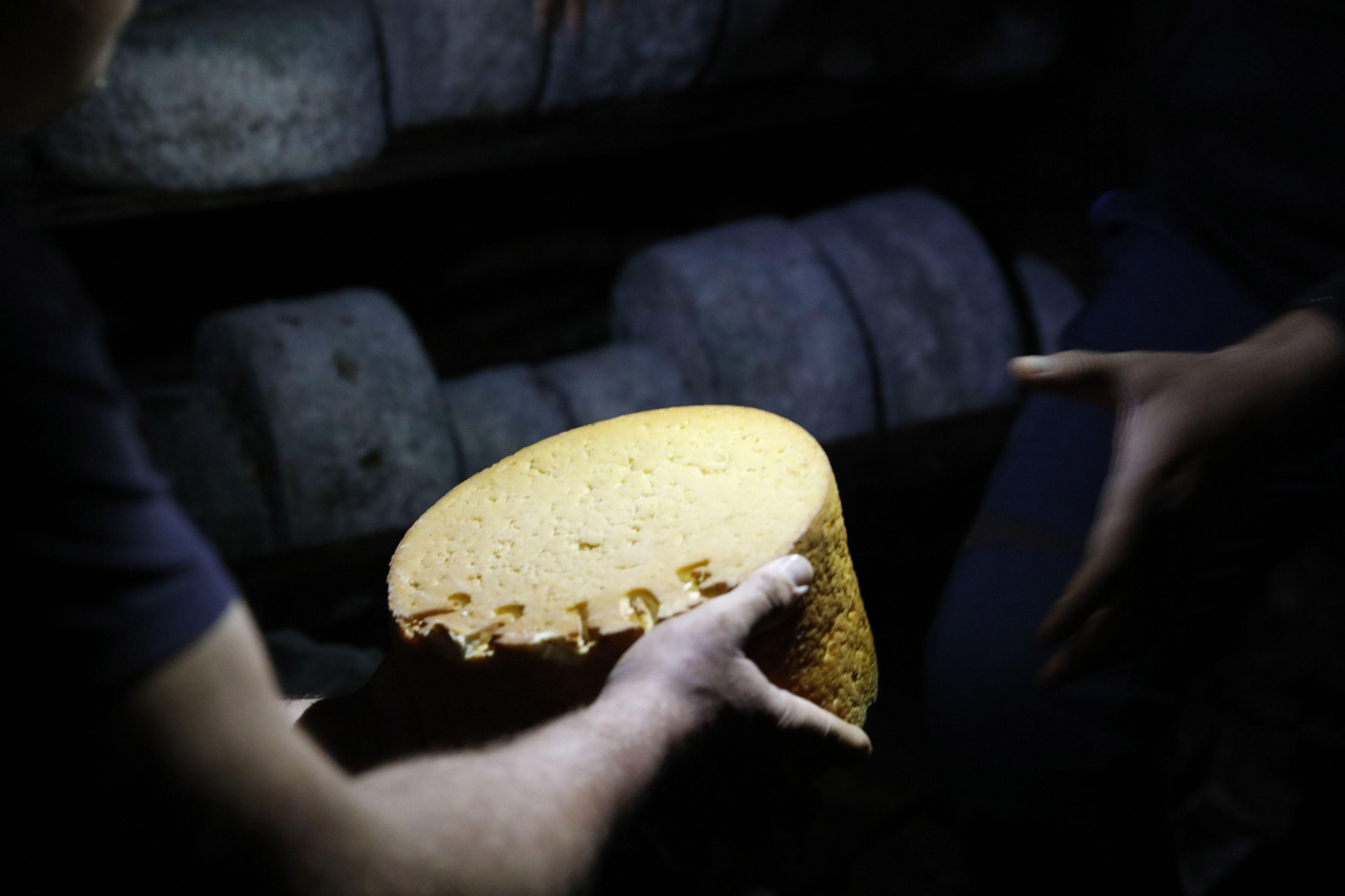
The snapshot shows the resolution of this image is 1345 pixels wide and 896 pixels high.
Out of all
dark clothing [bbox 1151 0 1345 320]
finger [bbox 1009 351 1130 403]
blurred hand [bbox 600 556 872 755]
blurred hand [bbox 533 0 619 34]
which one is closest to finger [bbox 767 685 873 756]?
blurred hand [bbox 600 556 872 755]

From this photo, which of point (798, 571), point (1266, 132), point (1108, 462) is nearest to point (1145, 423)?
point (798, 571)

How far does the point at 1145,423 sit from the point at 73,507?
0.64 metres

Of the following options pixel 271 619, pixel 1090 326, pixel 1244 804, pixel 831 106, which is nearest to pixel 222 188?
pixel 271 619

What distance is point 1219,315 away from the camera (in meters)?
1.06

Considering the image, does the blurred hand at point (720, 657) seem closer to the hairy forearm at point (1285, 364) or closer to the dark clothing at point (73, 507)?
the dark clothing at point (73, 507)

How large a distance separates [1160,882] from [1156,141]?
115 centimetres

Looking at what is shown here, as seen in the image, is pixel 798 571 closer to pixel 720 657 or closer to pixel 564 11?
pixel 720 657

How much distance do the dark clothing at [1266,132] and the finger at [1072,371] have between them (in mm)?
410

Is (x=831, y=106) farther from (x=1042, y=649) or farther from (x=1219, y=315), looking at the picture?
(x=1042, y=649)

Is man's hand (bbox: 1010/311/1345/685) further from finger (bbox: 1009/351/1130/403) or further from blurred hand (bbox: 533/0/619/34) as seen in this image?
blurred hand (bbox: 533/0/619/34)

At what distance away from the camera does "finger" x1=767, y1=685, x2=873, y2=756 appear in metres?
0.58

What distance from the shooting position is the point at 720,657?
0.55 m

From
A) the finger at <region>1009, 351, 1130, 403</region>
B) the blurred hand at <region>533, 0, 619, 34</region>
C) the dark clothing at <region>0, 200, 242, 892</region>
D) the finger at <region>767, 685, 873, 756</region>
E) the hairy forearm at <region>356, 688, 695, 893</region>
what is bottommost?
the finger at <region>767, 685, 873, 756</region>

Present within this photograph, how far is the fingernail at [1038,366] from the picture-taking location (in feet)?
2.33
